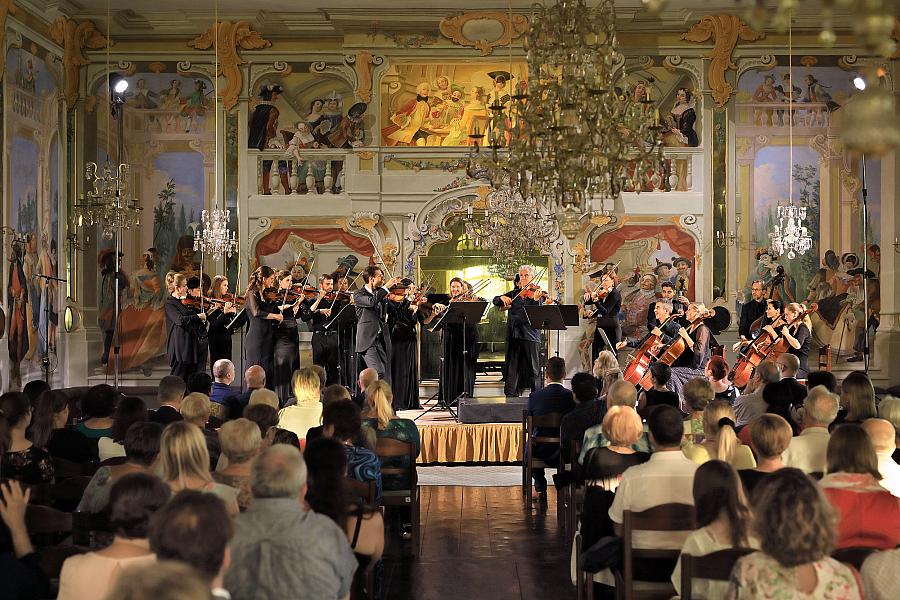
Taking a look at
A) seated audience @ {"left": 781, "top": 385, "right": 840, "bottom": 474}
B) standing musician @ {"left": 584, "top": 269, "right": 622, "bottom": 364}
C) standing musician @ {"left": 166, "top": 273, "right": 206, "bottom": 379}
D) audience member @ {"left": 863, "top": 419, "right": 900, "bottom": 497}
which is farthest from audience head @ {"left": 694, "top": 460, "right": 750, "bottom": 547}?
standing musician @ {"left": 166, "top": 273, "right": 206, "bottom": 379}

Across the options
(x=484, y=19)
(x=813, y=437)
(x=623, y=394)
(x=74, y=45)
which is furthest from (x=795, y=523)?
(x=74, y=45)

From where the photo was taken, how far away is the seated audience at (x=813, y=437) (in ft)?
18.9

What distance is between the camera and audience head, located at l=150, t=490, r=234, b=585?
2.89 meters

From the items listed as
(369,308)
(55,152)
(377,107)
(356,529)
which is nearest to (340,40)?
(377,107)

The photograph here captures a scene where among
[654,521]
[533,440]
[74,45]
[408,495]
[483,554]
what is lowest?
[483,554]

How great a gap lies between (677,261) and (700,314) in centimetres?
383

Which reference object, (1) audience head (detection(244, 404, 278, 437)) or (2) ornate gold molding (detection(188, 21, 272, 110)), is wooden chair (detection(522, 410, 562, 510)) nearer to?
(1) audience head (detection(244, 404, 278, 437))

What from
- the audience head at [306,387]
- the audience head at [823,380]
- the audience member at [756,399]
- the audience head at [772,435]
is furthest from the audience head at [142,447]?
the audience head at [823,380]

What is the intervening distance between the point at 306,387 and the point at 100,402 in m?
1.37

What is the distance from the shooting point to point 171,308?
1388 cm

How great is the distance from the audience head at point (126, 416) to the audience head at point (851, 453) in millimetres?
3595

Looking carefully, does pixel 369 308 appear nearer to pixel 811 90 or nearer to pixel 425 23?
pixel 425 23

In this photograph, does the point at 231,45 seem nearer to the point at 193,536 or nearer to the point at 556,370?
the point at 556,370

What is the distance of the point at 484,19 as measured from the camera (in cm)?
1675
